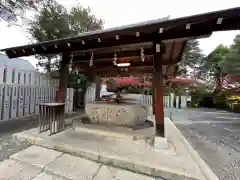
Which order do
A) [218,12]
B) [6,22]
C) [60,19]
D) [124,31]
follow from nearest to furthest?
[218,12]
[124,31]
[6,22]
[60,19]

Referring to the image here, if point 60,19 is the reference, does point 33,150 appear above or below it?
below

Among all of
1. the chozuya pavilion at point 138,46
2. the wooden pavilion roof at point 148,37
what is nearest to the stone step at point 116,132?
the chozuya pavilion at point 138,46

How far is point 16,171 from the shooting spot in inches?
74.8

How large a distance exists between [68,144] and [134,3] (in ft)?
22.3

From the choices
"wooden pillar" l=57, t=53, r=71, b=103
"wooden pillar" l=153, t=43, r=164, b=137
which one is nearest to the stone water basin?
"wooden pillar" l=57, t=53, r=71, b=103

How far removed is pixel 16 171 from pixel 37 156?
0.36 metres

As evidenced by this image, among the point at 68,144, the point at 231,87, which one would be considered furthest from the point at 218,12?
the point at 231,87

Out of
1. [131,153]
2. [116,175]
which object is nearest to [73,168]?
[116,175]

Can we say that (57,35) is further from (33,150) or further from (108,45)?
(33,150)

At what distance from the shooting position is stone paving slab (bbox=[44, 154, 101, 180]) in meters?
1.84

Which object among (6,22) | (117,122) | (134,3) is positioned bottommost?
(117,122)

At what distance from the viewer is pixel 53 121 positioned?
3.11m

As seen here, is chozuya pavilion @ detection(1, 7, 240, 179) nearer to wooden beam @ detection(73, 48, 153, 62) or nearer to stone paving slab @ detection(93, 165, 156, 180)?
wooden beam @ detection(73, 48, 153, 62)

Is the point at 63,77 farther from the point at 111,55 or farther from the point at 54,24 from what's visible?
the point at 54,24
